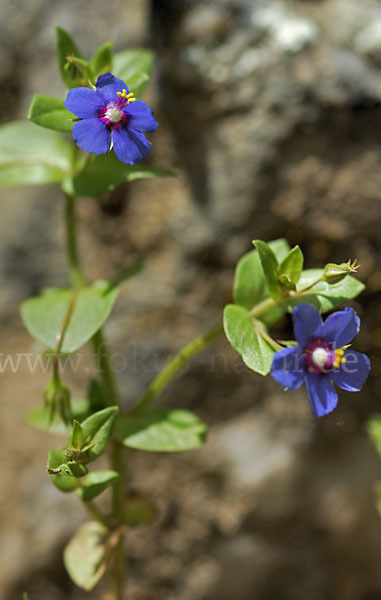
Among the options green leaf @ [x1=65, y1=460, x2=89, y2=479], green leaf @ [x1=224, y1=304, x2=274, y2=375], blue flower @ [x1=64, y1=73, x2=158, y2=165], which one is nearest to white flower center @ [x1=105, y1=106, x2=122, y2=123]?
blue flower @ [x1=64, y1=73, x2=158, y2=165]

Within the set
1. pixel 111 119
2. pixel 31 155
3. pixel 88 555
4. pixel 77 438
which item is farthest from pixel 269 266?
pixel 88 555

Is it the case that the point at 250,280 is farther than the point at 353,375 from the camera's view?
Yes

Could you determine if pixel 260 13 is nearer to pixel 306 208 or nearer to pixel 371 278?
pixel 306 208

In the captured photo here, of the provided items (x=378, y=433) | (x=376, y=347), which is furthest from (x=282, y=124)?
(x=378, y=433)

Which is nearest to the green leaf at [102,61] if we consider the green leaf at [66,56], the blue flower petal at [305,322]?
the green leaf at [66,56]

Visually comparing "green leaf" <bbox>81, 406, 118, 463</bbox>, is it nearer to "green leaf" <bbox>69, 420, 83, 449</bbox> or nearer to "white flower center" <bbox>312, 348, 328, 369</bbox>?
"green leaf" <bbox>69, 420, 83, 449</bbox>

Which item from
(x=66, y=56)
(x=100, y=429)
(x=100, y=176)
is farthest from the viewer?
(x=100, y=176)

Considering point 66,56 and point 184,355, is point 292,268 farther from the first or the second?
point 66,56
